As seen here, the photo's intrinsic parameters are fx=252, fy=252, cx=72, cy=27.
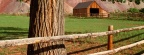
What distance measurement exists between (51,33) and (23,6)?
78963mm

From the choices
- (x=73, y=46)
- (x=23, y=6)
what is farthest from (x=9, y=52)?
(x=23, y=6)

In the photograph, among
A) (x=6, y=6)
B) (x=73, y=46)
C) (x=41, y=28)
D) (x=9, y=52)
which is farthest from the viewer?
(x=6, y=6)

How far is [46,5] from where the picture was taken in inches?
190

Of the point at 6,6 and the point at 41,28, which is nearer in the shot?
the point at 41,28

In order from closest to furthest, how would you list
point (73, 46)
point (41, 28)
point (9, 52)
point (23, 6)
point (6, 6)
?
point (41, 28) < point (9, 52) < point (73, 46) < point (23, 6) < point (6, 6)

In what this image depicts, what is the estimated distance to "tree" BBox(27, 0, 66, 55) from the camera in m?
4.84

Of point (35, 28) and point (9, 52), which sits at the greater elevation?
point (35, 28)

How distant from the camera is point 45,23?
484 cm

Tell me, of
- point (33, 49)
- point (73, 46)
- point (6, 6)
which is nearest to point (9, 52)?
point (73, 46)

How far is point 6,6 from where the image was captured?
3499 inches

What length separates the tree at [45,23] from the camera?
484cm

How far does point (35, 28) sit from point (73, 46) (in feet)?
22.7

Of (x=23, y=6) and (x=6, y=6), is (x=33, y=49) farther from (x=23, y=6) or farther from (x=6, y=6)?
(x=6, y=6)

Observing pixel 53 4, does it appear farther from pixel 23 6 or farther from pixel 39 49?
pixel 23 6
